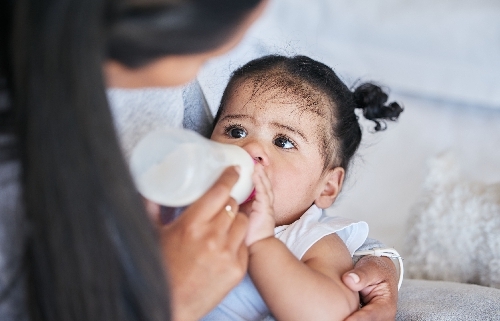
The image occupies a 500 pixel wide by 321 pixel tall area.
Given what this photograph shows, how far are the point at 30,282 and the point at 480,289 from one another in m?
0.81

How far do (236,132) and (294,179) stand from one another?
5.2 inches

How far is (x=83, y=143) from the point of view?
0.53 m

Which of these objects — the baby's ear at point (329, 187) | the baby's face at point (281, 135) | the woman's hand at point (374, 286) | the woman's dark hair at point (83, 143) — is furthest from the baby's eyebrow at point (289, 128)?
the woman's dark hair at point (83, 143)

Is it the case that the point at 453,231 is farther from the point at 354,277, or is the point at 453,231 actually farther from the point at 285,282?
the point at 285,282

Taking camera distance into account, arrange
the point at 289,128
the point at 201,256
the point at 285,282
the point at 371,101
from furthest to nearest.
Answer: the point at 371,101 → the point at 289,128 → the point at 285,282 → the point at 201,256

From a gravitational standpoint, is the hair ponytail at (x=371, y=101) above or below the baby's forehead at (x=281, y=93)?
below

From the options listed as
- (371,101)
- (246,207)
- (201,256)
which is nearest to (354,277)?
(246,207)

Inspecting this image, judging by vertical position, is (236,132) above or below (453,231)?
above

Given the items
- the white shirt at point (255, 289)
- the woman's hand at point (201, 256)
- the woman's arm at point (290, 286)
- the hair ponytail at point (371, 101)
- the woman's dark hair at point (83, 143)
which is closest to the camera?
the woman's dark hair at point (83, 143)

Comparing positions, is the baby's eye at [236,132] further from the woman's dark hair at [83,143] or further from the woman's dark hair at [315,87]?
the woman's dark hair at [83,143]

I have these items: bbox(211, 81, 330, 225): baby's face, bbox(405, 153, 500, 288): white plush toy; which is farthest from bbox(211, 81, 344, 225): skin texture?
bbox(405, 153, 500, 288): white plush toy

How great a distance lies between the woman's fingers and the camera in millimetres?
688

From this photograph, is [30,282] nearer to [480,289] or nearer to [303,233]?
[303,233]

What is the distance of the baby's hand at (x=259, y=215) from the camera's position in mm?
825
